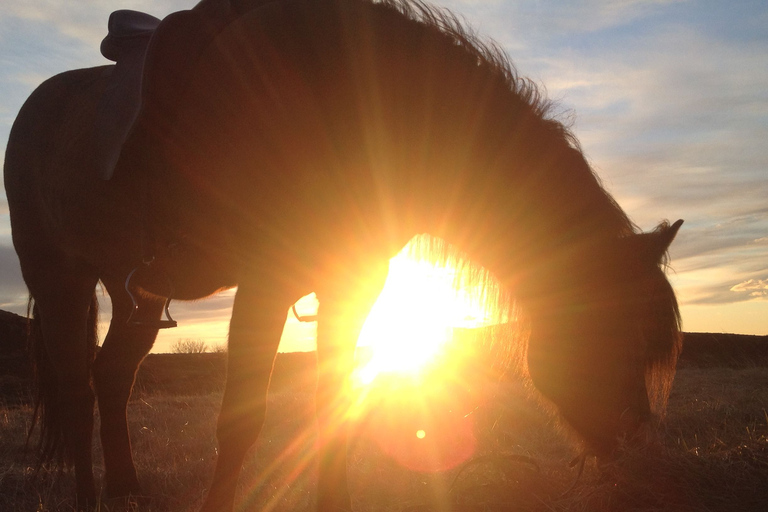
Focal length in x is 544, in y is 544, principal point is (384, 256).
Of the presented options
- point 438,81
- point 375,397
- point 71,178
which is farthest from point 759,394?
point 71,178

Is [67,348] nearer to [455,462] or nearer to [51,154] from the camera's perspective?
[51,154]

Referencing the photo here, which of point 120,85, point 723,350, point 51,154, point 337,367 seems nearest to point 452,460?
point 337,367

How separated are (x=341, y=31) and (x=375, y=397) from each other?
3.54 metres

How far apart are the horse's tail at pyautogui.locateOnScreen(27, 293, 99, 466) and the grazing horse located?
143cm

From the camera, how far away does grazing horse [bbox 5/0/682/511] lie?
2.34 meters

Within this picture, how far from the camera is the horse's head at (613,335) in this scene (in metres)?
2.30

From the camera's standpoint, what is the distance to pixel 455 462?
128 inches

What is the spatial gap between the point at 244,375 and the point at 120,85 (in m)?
1.72

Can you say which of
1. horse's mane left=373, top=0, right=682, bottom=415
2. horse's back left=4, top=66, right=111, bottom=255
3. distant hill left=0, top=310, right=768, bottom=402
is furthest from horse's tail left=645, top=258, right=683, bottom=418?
distant hill left=0, top=310, right=768, bottom=402

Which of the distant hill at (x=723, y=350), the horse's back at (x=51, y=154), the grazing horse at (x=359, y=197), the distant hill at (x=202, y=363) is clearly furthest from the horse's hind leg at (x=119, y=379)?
the distant hill at (x=723, y=350)

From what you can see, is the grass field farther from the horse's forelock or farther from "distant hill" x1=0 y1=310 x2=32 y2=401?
"distant hill" x1=0 y1=310 x2=32 y2=401

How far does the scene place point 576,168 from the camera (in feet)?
8.15

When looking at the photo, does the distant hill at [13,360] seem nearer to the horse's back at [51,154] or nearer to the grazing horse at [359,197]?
the horse's back at [51,154]

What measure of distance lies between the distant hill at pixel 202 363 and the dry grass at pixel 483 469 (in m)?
3.19
